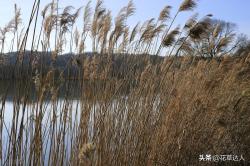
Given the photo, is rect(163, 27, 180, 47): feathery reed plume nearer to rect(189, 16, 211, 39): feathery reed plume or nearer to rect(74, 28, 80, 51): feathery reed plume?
rect(189, 16, 211, 39): feathery reed plume

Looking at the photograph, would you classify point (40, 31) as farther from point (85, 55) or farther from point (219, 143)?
point (219, 143)

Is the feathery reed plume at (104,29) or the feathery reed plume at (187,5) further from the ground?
the feathery reed plume at (187,5)

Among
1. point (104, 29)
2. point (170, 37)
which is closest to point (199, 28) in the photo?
point (170, 37)

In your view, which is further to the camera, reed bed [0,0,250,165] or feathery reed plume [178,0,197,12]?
feathery reed plume [178,0,197,12]

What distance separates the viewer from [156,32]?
320 centimetres

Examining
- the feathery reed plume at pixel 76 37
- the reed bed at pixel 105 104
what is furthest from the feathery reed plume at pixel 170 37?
the feathery reed plume at pixel 76 37

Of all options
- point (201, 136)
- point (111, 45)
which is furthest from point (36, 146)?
point (201, 136)

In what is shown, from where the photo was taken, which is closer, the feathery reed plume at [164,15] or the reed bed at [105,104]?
the reed bed at [105,104]

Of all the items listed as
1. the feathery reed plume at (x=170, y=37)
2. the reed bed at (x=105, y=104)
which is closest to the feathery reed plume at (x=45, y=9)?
the reed bed at (x=105, y=104)

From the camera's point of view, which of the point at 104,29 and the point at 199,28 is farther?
the point at 104,29

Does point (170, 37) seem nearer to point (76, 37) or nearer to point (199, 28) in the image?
point (199, 28)

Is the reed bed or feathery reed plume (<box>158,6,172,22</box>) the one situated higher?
feathery reed plume (<box>158,6,172,22</box>)

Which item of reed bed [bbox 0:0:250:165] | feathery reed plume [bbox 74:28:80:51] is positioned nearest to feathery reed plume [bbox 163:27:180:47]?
reed bed [bbox 0:0:250:165]

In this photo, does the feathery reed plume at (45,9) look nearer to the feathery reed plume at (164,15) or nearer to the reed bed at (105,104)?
the reed bed at (105,104)
